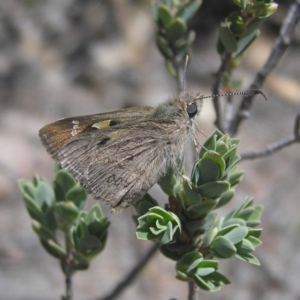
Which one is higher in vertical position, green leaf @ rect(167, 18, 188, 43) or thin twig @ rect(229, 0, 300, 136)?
green leaf @ rect(167, 18, 188, 43)

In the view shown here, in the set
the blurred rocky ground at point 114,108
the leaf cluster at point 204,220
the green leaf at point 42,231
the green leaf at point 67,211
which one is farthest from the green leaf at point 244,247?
the blurred rocky ground at point 114,108

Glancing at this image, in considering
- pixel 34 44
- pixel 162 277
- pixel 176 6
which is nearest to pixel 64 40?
pixel 34 44

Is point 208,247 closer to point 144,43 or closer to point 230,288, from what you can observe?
point 230,288

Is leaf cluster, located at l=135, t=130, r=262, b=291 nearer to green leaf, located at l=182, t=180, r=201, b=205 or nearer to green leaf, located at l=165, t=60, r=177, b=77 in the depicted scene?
green leaf, located at l=182, t=180, r=201, b=205

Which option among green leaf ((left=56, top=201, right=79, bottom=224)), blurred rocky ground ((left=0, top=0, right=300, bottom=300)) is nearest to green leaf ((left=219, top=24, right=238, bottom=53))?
green leaf ((left=56, top=201, right=79, bottom=224))

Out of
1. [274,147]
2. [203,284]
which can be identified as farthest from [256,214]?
[274,147]

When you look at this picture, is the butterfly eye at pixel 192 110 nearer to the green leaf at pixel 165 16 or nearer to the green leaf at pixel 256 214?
the green leaf at pixel 165 16
